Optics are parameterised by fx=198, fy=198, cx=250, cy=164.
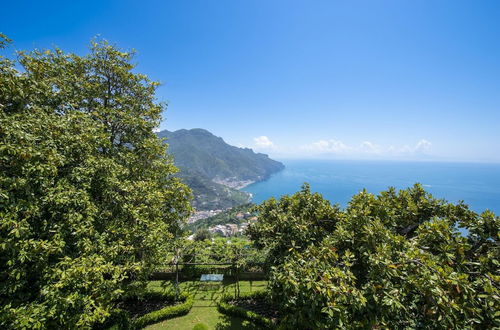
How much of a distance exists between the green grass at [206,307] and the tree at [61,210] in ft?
12.4

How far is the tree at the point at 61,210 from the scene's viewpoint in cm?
506

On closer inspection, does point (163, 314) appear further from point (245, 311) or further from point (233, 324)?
point (245, 311)

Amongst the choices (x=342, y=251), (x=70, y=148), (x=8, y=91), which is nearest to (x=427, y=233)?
(x=342, y=251)

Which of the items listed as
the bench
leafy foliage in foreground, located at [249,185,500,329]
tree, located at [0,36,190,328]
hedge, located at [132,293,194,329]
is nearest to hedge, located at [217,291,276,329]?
hedge, located at [132,293,194,329]

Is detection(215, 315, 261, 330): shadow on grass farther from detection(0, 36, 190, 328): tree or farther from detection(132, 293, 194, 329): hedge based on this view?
detection(0, 36, 190, 328): tree

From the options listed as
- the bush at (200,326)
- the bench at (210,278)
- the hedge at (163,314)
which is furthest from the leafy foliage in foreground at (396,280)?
the bench at (210,278)

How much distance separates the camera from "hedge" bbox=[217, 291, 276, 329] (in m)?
9.36

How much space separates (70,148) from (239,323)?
10450mm

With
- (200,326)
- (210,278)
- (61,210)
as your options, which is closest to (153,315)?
(200,326)

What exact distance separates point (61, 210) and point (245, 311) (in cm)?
915

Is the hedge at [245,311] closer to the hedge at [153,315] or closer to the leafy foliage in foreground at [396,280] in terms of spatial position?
the hedge at [153,315]

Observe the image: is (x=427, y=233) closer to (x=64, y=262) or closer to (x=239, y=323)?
(x=239, y=323)

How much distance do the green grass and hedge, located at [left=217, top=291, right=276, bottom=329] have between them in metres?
0.22

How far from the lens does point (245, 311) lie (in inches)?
397
